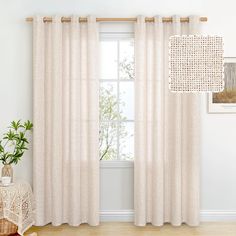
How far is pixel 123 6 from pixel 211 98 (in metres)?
1.50

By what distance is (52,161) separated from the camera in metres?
4.66

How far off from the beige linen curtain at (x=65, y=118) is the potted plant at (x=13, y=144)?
0.17 m

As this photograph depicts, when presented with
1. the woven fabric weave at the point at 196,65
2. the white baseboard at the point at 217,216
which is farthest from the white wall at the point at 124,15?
the woven fabric weave at the point at 196,65

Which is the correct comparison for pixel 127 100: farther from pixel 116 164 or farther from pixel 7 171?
pixel 7 171

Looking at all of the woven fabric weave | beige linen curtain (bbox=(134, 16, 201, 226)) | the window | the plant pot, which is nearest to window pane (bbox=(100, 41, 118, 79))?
the window

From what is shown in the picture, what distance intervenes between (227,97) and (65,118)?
6.29ft

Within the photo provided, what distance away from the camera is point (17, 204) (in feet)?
13.7

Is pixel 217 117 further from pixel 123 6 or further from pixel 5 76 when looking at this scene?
pixel 5 76

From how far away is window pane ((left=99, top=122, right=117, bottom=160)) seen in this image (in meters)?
4.96

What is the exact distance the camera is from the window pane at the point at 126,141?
496 centimetres

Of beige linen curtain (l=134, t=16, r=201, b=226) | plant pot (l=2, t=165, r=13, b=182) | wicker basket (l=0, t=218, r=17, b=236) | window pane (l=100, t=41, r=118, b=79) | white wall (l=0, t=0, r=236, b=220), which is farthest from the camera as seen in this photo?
window pane (l=100, t=41, r=118, b=79)

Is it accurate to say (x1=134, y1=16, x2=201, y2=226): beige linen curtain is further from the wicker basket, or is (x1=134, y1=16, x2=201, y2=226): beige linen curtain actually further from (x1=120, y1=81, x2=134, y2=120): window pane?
the wicker basket

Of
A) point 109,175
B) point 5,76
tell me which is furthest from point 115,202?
point 5,76

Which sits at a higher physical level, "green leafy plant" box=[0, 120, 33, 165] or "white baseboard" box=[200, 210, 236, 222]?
"green leafy plant" box=[0, 120, 33, 165]
